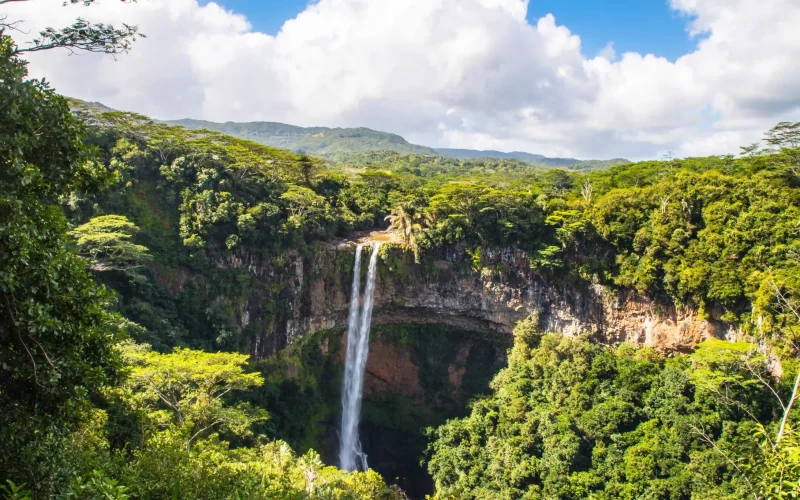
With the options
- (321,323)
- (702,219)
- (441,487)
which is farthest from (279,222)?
(702,219)

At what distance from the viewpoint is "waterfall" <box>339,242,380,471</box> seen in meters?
24.5

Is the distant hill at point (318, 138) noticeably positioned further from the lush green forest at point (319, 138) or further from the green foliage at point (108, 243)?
the green foliage at point (108, 243)

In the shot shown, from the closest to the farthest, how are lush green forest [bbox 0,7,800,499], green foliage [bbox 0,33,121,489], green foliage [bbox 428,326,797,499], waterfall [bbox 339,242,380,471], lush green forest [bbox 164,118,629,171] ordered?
green foliage [bbox 0,33,121,489], lush green forest [bbox 0,7,800,499], green foliage [bbox 428,326,797,499], waterfall [bbox 339,242,380,471], lush green forest [bbox 164,118,629,171]

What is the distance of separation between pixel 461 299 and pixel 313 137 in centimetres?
11842

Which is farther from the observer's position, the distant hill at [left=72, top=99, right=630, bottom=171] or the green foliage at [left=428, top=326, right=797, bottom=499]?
the distant hill at [left=72, top=99, right=630, bottom=171]

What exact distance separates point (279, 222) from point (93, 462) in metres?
17.1

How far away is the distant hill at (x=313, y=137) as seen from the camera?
12344 centimetres

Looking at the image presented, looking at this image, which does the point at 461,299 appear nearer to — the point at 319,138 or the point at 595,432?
the point at 595,432

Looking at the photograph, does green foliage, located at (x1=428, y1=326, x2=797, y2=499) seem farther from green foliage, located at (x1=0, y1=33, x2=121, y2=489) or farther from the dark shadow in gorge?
green foliage, located at (x1=0, y1=33, x2=121, y2=489)

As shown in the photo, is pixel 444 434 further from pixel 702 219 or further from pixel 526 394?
pixel 702 219

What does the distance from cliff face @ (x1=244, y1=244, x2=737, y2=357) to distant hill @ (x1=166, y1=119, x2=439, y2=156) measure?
9875 cm

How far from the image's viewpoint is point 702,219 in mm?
20484

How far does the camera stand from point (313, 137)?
136 m

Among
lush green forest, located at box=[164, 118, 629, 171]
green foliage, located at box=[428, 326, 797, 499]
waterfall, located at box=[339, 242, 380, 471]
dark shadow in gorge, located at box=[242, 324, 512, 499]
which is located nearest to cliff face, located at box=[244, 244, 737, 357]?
waterfall, located at box=[339, 242, 380, 471]
